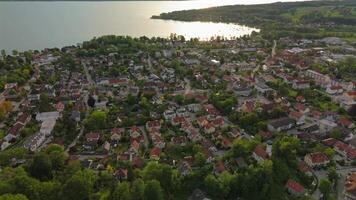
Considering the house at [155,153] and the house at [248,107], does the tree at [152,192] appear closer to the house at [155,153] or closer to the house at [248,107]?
the house at [155,153]

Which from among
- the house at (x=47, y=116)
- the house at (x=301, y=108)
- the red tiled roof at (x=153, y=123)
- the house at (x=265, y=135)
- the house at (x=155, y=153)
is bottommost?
the house at (x=301, y=108)

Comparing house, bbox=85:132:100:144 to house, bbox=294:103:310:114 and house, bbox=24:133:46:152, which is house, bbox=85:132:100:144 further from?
house, bbox=294:103:310:114

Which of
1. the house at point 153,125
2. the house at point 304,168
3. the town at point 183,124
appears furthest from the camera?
the house at point 153,125

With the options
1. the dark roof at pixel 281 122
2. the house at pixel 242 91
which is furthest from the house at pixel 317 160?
the house at pixel 242 91

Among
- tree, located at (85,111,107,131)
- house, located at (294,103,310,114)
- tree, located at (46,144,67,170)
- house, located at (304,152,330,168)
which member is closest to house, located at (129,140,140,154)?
tree, located at (85,111,107,131)

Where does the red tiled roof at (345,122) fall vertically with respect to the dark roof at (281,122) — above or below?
below

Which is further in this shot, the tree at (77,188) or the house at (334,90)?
the house at (334,90)

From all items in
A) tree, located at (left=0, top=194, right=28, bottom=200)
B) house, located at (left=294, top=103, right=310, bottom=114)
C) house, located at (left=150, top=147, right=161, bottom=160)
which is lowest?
house, located at (left=294, top=103, right=310, bottom=114)
